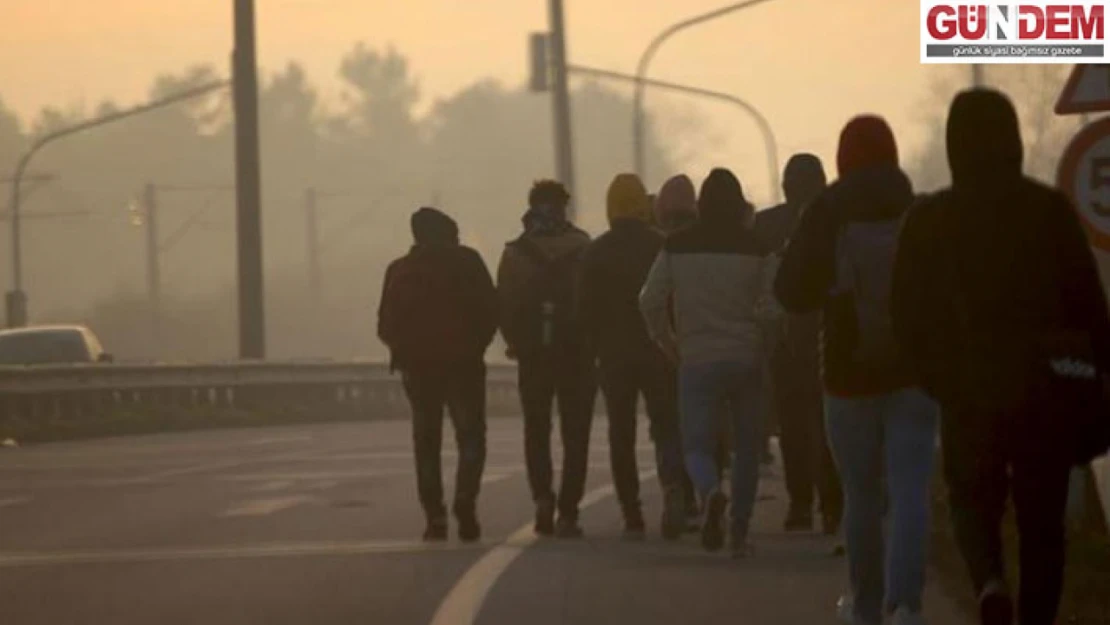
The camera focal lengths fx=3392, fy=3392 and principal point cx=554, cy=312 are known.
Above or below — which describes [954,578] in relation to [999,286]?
below

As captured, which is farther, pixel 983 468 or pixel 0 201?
pixel 0 201

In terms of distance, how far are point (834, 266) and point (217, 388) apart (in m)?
33.9

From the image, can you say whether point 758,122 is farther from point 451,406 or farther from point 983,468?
point 983,468

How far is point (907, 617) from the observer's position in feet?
37.5

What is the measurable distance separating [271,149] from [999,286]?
186m

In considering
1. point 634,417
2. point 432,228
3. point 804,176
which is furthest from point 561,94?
point 804,176

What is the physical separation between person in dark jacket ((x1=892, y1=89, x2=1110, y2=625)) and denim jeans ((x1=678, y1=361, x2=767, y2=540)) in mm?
5575

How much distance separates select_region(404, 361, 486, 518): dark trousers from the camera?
17938 mm

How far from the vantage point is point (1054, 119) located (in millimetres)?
109938

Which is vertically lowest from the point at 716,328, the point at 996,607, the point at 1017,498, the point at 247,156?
the point at 996,607

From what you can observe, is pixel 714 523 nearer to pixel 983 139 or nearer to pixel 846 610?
pixel 846 610

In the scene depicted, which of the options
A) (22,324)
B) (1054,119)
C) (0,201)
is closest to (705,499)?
(22,324)

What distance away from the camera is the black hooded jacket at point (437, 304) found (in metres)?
17.9

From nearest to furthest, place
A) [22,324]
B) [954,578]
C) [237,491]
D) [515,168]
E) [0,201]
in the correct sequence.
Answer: [954,578] < [237,491] < [22,324] < [0,201] < [515,168]
